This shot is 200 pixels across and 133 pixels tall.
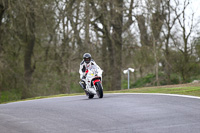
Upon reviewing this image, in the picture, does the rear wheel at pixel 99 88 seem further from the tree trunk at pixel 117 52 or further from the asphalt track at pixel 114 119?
the tree trunk at pixel 117 52

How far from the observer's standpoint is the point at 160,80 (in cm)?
3484

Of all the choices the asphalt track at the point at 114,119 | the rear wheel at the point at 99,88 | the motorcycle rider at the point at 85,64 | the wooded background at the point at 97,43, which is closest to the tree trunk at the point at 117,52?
the wooded background at the point at 97,43

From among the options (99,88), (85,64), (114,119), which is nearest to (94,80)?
A: (99,88)

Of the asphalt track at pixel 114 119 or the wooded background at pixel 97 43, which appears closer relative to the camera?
the asphalt track at pixel 114 119

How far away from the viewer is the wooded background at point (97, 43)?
106 ft

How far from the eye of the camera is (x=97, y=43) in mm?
36781

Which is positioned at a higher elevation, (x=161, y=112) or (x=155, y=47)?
(x=155, y=47)

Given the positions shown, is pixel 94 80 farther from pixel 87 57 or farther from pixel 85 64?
pixel 87 57

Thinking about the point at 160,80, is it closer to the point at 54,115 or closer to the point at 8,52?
the point at 8,52

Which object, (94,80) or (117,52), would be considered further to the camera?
(117,52)

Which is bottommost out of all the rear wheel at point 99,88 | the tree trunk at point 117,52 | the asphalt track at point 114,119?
the asphalt track at point 114,119

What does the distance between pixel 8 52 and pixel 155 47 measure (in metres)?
11.1

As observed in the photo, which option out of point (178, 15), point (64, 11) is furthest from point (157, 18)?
point (64, 11)

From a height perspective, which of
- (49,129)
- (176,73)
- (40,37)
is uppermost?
(40,37)
